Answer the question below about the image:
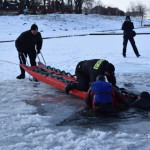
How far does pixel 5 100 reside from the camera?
6539 millimetres

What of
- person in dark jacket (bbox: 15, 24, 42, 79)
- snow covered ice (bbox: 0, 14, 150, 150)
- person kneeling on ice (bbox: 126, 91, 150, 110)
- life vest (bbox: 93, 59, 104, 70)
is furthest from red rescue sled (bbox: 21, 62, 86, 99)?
person kneeling on ice (bbox: 126, 91, 150, 110)

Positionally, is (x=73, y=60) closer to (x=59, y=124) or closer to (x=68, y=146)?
(x=59, y=124)

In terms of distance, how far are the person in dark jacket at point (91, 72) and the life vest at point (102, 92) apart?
0.32 m

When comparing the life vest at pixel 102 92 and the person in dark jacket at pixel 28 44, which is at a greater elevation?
the person in dark jacket at pixel 28 44

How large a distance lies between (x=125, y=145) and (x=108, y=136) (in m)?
0.38

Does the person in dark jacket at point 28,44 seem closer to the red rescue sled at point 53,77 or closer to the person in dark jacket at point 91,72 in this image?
the red rescue sled at point 53,77

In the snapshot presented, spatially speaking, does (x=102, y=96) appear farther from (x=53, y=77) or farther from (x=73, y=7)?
(x=73, y=7)

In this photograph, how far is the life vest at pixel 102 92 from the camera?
543 cm

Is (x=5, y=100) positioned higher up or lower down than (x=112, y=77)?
lower down

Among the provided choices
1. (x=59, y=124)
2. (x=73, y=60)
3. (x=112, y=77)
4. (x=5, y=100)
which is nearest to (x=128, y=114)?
(x=112, y=77)

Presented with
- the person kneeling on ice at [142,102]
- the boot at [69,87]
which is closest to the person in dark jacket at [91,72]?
the boot at [69,87]

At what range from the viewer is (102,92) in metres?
Answer: 5.44

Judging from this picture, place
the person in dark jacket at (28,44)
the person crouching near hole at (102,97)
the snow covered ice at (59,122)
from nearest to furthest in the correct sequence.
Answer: the snow covered ice at (59,122), the person crouching near hole at (102,97), the person in dark jacket at (28,44)

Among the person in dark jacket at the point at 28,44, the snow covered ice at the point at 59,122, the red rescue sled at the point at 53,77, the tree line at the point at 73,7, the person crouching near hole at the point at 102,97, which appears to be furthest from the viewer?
the tree line at the point at 73,7
